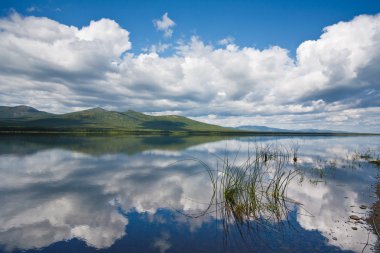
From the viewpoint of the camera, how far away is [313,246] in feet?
30.3

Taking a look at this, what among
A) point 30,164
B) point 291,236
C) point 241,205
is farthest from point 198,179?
point 30,164

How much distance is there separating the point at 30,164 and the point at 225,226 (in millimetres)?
26495

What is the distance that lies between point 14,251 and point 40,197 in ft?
25.7

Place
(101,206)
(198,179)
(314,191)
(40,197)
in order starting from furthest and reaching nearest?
(198,179) < (314,191) < (40,197) < (101,206)

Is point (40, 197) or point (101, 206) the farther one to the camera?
point (40, 197)

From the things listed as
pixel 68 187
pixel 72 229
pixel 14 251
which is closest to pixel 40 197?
pixel 68 187

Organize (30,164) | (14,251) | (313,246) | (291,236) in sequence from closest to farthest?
1. (14,251)
2. (313,246)
3. (291,236)
4. (30,164)

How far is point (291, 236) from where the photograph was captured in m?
10.1

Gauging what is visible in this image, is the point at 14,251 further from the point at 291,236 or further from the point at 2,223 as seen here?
the point at 291,236

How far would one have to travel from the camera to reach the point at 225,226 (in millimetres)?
10977

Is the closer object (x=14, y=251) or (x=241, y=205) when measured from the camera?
(x=14, y=251)

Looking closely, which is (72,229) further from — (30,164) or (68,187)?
(30,164)

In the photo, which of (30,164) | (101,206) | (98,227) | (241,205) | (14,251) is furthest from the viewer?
(30,164)

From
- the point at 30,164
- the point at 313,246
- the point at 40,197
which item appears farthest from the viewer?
the point at 30,164
